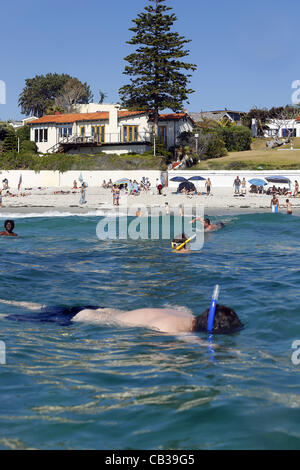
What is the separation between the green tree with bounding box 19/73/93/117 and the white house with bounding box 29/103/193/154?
4743cm

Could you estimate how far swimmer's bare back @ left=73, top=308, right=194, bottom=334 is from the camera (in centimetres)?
791

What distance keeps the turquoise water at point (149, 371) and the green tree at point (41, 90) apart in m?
96.5

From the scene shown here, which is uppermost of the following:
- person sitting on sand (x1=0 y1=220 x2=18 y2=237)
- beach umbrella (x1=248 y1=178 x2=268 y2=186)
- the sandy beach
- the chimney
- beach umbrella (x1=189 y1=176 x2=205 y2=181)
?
the chimney

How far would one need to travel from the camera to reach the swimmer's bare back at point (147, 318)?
7.91 metres

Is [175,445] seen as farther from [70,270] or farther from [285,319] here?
[70,270]

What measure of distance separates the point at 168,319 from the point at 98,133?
51.7 m

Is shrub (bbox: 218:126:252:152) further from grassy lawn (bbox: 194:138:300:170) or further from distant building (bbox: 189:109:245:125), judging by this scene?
distant building (bbox: 189:109:245:125)

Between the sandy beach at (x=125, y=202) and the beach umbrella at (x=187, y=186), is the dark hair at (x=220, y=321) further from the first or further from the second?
the beach umbrella at (x=187, y=186)

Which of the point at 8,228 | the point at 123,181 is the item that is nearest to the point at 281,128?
the point at 123,181

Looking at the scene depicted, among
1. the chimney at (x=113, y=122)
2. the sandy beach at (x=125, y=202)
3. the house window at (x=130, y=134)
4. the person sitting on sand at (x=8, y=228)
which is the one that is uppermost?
the chimney at (x=113, y=122)

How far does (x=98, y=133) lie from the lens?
57.9m

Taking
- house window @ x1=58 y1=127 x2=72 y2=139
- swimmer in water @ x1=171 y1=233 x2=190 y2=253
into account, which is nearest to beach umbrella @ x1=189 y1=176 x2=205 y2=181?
house window @ x1=58 y1=127 x2=72 y2=139

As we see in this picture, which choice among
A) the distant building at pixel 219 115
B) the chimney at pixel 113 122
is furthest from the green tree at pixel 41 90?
the chimney at pixel 113 122

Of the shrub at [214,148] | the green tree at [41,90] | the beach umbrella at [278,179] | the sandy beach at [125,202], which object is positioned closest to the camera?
the sandy beach at [125,202]
